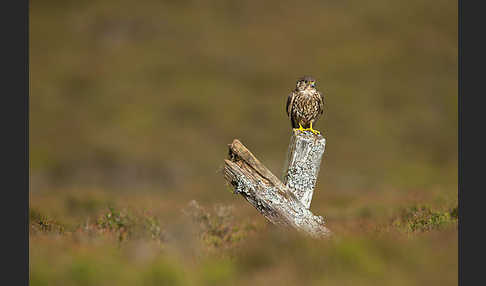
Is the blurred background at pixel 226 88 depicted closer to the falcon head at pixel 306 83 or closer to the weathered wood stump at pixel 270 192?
the falcon head at pixel 306 83

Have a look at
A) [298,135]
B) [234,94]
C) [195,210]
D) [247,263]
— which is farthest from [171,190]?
[247,263]

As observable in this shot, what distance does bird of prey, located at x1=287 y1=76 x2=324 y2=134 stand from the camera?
8.84 m

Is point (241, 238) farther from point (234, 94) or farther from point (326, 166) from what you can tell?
point (234, 94)

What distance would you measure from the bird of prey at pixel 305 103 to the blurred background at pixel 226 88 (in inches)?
562

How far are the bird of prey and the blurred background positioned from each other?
46.8 feet

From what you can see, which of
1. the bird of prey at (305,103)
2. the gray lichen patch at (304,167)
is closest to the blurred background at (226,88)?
the bird of prey at (305,103)

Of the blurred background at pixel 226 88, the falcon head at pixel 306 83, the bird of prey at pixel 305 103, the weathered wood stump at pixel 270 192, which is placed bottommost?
the weathered wood stump at pixel 270 192

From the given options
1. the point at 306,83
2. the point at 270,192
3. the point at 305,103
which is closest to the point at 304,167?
the point at 270,192

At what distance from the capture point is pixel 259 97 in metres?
36.1

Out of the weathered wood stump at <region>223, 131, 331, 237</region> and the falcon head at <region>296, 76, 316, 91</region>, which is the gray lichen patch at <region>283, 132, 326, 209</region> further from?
the falcon head at <region>296, 76, 316, 91</region>

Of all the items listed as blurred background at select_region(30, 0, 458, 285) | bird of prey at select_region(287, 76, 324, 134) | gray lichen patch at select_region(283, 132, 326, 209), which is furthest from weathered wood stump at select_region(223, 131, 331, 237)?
blurred background at select_region(30, 0, 458, 285)

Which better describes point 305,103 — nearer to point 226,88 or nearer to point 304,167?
point 304,167

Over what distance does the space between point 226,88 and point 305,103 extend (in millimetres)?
27949

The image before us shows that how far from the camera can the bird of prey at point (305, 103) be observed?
884 centimetres
